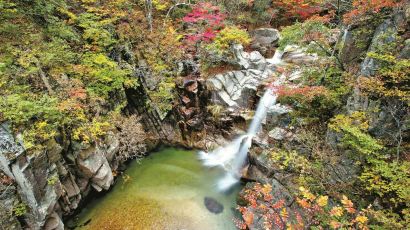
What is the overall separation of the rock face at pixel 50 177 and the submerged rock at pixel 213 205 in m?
4.71

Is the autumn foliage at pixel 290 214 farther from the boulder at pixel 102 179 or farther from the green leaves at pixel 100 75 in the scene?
the green leaves at pixel 100 75

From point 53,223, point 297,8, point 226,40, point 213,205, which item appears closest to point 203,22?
point 226,40

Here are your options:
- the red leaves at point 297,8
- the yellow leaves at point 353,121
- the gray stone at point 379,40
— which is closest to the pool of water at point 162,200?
the yellow leaves at point 353,121

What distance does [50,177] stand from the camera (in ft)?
28.8

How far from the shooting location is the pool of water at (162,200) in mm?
10289

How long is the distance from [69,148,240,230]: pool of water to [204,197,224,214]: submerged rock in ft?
0.16

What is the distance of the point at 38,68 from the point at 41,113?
80.7 inches

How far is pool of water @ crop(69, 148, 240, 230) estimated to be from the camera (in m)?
10.3

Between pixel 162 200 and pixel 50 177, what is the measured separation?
4.85m

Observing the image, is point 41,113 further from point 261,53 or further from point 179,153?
point 261,53

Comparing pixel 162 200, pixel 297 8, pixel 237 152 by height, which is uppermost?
pixel 297 8

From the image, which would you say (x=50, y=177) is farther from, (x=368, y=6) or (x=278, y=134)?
(x=368, y=6)

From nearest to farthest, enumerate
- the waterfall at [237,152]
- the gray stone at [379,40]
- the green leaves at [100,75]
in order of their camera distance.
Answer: the gray stone at [379,40], the green leaves at [100,75], the waterfall at [237,152]

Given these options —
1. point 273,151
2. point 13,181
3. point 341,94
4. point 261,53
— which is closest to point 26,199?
point 13,181
